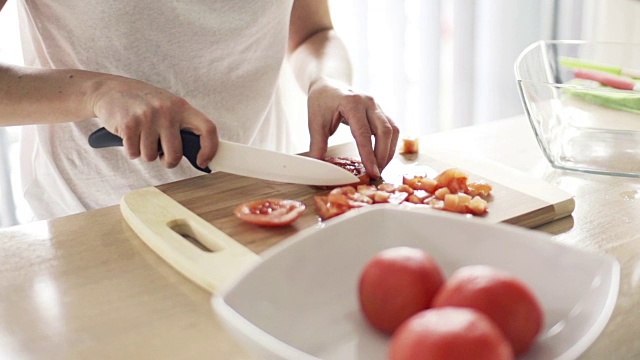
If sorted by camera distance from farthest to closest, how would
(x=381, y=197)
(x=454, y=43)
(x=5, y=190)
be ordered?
1. (x=454, y=43)
2. (x=5, y=190)
3. (x=381, y=197)

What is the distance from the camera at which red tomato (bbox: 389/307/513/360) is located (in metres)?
0.55

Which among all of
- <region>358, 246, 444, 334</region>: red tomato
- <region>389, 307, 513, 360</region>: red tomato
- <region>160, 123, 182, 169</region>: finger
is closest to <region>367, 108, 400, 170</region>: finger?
<region>160, 123, 182, 169</region>: finger

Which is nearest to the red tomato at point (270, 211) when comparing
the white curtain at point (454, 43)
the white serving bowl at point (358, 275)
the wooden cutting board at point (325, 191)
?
the wooden cutting board at point (325, 191)

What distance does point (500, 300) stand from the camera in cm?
62

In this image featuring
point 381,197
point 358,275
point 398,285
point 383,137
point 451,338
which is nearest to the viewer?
point 451,338

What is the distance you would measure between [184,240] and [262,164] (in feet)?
0.60

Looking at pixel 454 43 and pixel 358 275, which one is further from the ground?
pixel 358 275

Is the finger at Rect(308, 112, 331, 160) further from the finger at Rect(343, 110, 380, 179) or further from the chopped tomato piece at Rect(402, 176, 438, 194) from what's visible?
the chopped tomato piece at Rect(402, 176, 438, 194)

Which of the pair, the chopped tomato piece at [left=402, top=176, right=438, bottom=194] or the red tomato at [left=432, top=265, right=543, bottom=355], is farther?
the chopped tomato piece at [left=402, top=176, right=438, bottom=194]

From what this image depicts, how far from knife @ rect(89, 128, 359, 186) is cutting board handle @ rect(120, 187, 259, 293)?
0.08 m

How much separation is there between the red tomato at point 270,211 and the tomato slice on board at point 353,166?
0.41ft

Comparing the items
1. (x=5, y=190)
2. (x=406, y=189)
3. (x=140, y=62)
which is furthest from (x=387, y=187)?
(x=5, y=190)

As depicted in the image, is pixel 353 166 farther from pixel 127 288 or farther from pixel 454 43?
pixel 454 43

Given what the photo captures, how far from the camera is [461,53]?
8.64ft
